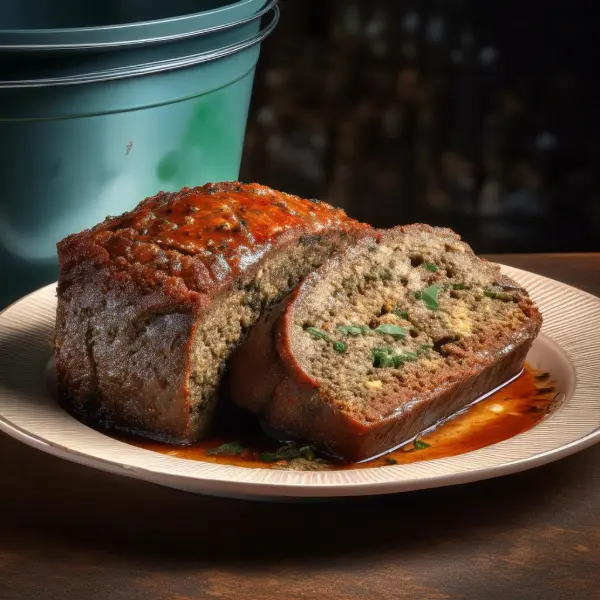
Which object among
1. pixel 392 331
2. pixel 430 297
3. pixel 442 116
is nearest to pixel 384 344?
pixel 392 331

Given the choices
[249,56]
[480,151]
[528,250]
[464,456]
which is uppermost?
[249,56]

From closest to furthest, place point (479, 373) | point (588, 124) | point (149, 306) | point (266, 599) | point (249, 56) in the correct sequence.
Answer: point (266, 599) < point (149, 306) < point (479, 373) < point (249, 56) < point (588, 124)

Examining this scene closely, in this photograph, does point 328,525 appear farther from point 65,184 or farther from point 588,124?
point 588,124

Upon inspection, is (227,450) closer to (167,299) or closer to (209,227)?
(167,299)

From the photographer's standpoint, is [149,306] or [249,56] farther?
[249,56]

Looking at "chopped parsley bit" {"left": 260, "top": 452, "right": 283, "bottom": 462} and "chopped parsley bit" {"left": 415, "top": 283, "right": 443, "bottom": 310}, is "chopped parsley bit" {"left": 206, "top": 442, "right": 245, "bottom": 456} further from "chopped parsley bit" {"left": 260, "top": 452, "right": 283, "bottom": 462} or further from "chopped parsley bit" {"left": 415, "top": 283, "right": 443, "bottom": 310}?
"chopped parsley bit" {"left": 415, "top": 283, "right": 443, "bottom": 310}

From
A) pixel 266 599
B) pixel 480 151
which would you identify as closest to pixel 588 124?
pixel 480 151

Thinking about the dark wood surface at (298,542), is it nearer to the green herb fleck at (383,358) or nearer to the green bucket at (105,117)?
the green herb fleck at (383,358)

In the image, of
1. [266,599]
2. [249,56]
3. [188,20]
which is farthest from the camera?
[249,56]
